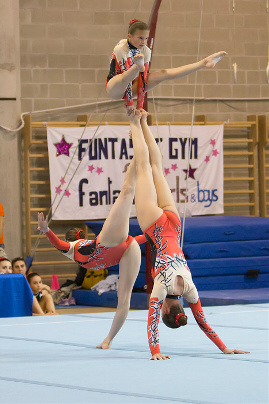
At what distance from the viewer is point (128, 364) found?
14.2ft

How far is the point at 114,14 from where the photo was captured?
10.2 metres

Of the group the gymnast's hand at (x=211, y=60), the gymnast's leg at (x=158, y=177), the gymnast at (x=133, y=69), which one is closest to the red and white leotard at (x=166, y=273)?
the gymnast's leg at (x=158, y=177)

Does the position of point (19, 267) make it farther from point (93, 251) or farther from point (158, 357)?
point (158, 357)

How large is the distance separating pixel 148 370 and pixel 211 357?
52 cm

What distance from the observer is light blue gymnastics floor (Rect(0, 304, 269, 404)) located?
3.54m

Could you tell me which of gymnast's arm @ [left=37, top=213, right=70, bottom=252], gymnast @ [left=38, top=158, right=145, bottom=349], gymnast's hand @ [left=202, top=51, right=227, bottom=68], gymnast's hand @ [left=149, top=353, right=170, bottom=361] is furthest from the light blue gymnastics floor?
gymnast's hand @ [left=202, top=51, right=227, bottom=68]

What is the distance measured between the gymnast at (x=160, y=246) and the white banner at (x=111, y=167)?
4.32m

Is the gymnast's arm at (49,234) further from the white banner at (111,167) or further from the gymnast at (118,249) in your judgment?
the white banner at (111,167)

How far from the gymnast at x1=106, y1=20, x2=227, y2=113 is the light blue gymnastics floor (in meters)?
1.59

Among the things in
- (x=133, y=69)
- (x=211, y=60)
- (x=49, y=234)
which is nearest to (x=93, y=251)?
(x=49, y=234)

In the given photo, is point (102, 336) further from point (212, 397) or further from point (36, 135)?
point (36, 135)

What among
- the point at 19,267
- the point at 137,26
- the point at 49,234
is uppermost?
the point at 137,26

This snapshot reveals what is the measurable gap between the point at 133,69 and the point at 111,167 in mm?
5571

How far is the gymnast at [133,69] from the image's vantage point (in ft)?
14.6
